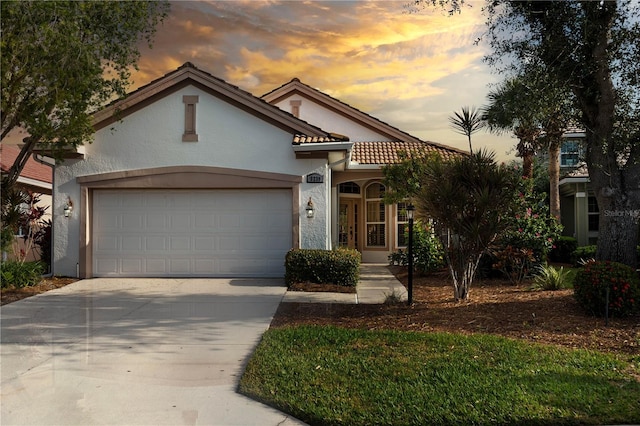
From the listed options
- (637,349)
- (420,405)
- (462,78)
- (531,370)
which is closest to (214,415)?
(420,405)

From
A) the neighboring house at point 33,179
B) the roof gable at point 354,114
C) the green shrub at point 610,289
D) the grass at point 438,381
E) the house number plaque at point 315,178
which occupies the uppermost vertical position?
the roof gable at point 354,114

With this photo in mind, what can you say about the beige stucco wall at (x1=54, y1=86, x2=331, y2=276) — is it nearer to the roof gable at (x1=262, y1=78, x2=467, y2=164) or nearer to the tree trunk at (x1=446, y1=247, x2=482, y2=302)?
the tree trunk at (x1=446, y1=247, x2=482, y2=302)

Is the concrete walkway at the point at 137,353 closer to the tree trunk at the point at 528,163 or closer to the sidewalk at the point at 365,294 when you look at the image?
the sidewalk at the point at 365,294

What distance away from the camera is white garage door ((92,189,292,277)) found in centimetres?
1285

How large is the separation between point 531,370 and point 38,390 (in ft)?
16.3

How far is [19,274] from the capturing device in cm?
1095

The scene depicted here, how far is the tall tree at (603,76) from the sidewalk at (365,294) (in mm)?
4040

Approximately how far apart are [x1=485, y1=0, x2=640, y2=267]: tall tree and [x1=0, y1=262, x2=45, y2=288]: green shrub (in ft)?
35.7

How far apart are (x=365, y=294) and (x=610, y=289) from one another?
4.47 metres

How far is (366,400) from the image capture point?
4.63 metres

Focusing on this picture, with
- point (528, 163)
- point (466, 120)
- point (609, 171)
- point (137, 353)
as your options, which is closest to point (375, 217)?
point (466, 120)

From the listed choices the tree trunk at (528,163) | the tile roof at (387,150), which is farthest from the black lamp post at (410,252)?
the tree trunk at (528,163)

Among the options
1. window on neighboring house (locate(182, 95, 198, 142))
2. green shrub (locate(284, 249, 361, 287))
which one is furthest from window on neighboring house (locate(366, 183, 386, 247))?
window on neighboring house (locate(182, 95, 198, 142))

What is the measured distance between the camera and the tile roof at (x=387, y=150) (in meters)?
16.4
